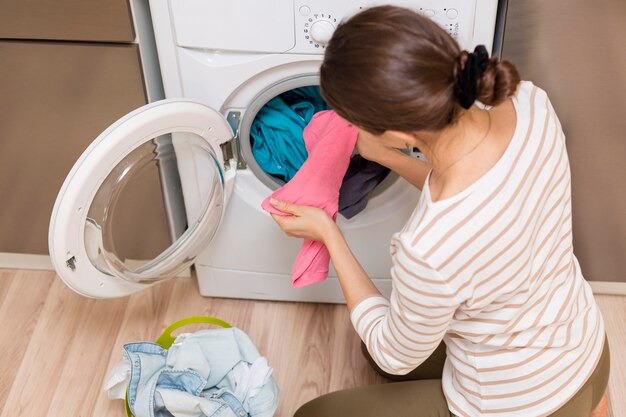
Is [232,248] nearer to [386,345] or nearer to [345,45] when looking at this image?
[386,345]

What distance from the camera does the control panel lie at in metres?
1.27

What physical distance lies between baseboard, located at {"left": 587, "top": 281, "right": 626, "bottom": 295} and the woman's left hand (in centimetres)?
82

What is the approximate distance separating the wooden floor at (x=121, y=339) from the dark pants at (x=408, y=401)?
0.26m

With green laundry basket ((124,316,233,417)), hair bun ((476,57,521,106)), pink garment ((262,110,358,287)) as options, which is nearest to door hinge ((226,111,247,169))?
pink garment ((262,110,358,287))

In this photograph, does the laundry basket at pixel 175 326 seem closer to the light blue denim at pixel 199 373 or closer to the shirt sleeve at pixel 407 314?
the light blue denim at pixel 199 373

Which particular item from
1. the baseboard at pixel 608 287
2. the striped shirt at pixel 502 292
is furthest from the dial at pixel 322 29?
the baseboard at pixel 608 287

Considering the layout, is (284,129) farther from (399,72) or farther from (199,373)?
(399,72)

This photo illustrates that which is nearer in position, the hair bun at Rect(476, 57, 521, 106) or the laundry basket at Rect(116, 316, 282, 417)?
the hair bun at Rect(476, 57, 521, 106)

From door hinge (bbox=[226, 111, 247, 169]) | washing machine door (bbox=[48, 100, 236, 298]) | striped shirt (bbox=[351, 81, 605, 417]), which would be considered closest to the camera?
striped shirt (bbox=[351, 81, 605, 417])

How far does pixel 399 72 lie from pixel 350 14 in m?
0.45

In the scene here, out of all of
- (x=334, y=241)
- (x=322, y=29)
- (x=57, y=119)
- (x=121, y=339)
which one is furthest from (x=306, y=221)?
(x=121, y=339)

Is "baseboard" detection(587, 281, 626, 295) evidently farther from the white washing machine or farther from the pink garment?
the pink garment

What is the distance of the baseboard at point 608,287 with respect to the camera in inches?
71.6

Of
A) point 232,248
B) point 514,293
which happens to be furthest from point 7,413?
point 514,293
